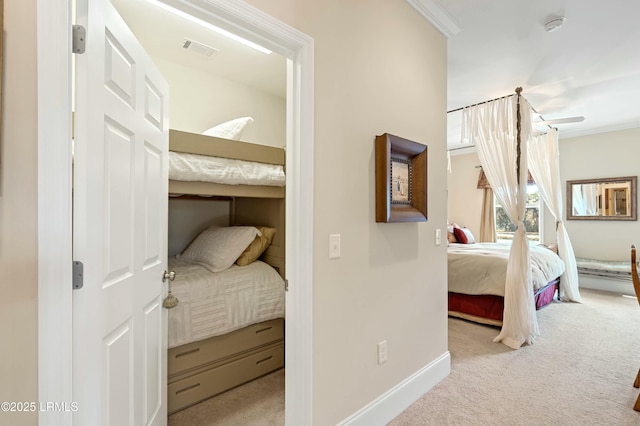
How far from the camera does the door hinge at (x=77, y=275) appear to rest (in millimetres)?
876

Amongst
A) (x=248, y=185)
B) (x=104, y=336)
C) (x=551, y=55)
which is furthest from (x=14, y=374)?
(x=551, y=55)

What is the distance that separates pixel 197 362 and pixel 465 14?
3126mm

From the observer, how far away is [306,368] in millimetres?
1402

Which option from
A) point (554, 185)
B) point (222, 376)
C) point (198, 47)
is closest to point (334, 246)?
point (222, 376)

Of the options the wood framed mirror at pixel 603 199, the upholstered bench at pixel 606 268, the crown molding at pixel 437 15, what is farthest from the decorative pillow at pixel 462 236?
the crown molding at pixel 437 15

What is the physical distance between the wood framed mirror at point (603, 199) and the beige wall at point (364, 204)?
4.71 meters

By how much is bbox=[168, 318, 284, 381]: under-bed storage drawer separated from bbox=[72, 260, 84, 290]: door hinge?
47.0 inches

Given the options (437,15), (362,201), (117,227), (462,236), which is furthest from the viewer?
(462,236)

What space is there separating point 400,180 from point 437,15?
4.30 feet

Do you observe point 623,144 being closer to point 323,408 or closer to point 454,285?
point 454,285

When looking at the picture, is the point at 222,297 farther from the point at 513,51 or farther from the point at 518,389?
the point at 513,51

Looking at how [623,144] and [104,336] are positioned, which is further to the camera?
[623,144]

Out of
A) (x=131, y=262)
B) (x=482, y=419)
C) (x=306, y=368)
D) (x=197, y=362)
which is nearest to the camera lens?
(x=131, y=262)

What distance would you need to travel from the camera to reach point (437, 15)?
218cm
